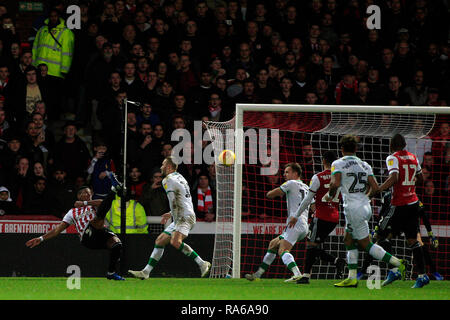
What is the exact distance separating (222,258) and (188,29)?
4.95 metres

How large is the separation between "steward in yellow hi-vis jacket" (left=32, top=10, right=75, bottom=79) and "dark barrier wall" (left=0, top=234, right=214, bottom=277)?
346 cm

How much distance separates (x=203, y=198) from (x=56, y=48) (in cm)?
407

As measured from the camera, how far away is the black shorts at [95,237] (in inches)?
459

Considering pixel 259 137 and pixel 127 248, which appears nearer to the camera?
pixel 127 248

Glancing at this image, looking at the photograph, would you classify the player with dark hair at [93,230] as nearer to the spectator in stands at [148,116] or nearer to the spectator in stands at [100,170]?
the spectator in stands at [100,170]

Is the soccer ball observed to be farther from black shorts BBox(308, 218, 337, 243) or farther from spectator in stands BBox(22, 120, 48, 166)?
spectator in stands BBox(22, 120, 48, 166)

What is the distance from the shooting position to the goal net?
12713 mm

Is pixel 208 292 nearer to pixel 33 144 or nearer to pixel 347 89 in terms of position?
pixel 33 144

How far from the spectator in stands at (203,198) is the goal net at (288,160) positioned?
0.51 meters

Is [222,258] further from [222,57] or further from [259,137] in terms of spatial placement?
[222,57]

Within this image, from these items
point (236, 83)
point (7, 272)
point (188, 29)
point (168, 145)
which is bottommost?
point (7, 272)

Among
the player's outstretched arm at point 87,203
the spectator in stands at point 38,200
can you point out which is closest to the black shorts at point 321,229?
the player's outstretched arm at point 87,203
